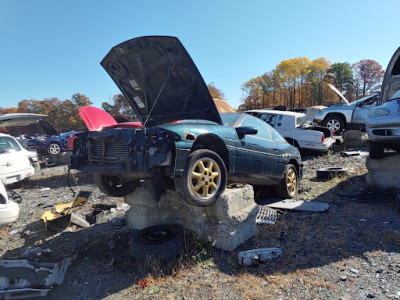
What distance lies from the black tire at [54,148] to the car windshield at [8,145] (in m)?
8.01

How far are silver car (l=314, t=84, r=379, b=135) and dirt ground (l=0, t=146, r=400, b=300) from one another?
7.55 meters

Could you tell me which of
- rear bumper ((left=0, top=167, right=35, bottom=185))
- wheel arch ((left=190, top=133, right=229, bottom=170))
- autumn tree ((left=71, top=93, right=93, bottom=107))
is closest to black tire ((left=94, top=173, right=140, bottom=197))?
wheel arch ((left=190, top=133, right=229, bottom=170))

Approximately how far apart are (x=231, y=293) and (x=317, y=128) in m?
9.30

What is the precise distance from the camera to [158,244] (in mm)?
3105

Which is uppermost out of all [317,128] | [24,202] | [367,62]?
[367,62]

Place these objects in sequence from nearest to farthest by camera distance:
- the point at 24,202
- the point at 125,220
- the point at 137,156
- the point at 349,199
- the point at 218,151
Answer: the point at 137,156, the point at 218,151, the point at 125,220, the point at 349,199, the point at 24,202

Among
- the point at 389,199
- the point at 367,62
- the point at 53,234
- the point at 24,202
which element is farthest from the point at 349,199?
the point at 367,62

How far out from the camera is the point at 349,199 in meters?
5.18

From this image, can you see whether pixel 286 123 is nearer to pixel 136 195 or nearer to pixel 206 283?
pixel 136 195

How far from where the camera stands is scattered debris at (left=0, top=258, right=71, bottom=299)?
2492 millimetres

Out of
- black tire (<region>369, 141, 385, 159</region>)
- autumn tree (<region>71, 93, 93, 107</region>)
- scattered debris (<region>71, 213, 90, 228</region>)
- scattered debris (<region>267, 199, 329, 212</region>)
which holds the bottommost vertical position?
scattered debris (<region>71, 213, 90, 228</region>)

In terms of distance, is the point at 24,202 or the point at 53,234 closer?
the point at 53,234

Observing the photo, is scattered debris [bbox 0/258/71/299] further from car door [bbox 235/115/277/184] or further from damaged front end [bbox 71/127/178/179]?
car door [bbox 235/115/277/184]

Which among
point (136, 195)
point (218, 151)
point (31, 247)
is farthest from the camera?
point (136, 195)
